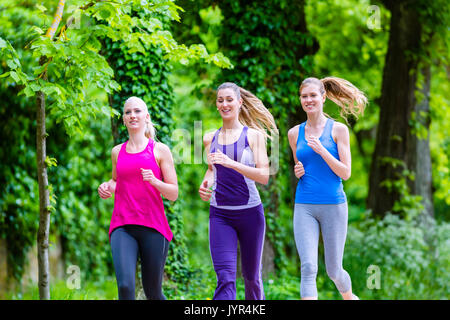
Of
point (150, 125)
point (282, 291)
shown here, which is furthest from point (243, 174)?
point (282, 291)

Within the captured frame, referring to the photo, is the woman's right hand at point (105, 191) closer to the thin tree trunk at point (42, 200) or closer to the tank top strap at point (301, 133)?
the thin tree trunk at point (42, 200)

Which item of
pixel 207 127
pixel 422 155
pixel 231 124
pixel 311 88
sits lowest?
pixel 231 124

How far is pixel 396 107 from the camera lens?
10.1 m

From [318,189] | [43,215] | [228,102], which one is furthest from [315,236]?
[43,215]

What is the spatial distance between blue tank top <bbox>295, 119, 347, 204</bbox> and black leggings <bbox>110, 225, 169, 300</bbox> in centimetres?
118

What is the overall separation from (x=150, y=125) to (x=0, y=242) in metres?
5.45

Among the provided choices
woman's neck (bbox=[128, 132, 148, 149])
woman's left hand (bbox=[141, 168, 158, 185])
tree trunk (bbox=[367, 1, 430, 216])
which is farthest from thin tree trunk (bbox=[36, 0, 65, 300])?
tree trunk (bbox=[367, 1, 430, 216])

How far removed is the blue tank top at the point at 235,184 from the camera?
454cm

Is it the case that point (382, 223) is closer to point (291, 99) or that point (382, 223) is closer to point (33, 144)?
point (291, 99)

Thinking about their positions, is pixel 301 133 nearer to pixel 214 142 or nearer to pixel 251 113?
pixel 251 113

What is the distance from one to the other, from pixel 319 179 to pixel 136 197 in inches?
56.1

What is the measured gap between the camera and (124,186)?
172 inches

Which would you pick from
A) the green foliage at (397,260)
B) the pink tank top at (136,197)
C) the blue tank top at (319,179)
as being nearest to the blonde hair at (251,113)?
the blue tank top at (319,179)
